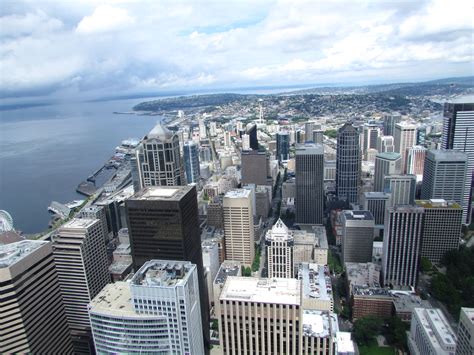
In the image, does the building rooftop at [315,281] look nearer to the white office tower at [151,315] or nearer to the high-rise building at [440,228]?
the high-rise building at [440,228]

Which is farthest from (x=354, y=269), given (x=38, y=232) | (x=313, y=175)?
(x=38, y=232)

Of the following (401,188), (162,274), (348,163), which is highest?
(162,274)

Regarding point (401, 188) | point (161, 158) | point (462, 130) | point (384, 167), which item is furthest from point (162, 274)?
point (462, 130)

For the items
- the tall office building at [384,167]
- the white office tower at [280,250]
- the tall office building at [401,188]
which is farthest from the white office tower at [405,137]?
the white office tower at [280,250]

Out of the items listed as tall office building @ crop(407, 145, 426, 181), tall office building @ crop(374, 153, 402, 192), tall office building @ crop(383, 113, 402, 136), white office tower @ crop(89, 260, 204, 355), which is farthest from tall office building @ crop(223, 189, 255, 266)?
tall office building @ crop(383, 113, 402, 136)

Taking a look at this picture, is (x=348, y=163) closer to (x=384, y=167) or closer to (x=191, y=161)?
(x=384, y=167)
